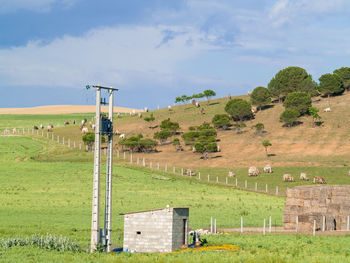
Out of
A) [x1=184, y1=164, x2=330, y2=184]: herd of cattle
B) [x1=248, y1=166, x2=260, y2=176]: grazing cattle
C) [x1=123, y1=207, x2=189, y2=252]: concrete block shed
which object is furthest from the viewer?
[x1=248, y1=166, x2=260, y2=176]: grazing cattle

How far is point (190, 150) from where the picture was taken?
399 feet

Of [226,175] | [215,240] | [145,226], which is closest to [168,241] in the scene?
[145,226]

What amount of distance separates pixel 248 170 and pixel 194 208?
108ft

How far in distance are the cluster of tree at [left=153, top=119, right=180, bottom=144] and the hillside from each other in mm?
2788

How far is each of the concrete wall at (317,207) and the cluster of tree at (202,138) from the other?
202 ft

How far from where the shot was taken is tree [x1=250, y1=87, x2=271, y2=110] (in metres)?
147

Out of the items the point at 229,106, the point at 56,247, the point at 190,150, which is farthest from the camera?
the point at 229,106

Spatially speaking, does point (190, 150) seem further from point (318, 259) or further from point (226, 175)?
point (318, 259)

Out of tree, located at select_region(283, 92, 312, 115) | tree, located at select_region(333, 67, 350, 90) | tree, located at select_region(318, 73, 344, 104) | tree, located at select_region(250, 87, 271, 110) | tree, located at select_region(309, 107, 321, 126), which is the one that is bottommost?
tree, located at select_region(309, 107, 321, 126)

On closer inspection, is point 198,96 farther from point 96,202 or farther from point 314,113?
point 96,202

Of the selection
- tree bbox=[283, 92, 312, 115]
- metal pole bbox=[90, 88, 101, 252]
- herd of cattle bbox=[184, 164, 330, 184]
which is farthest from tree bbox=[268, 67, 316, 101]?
metal pole bbox=[90, 88, 101, 252]

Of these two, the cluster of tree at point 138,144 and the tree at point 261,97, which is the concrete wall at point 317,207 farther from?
the tree at point 261,97

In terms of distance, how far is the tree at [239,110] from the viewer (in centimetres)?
13825

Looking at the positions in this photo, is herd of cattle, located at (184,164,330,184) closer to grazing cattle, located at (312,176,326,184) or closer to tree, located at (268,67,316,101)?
grazing cattle, located at (312,176,326,184)
